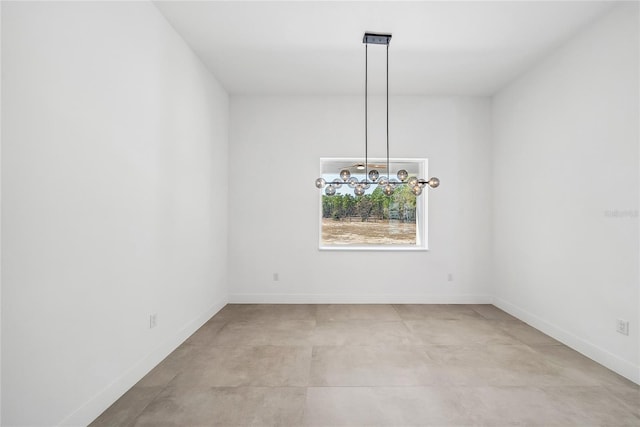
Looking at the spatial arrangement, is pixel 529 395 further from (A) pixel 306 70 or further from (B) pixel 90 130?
(A) pixel 306 70

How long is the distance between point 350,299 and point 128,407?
311 centimetres

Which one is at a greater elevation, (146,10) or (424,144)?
(146,10)

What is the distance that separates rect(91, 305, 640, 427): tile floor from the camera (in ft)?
6.65

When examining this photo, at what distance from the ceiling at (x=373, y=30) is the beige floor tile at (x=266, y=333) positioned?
3108mm

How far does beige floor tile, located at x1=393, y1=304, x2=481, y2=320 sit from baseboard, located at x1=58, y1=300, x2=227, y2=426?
2.63 m

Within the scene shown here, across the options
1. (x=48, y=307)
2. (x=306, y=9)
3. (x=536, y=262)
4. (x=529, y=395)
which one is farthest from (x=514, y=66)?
(x=48, y=307)

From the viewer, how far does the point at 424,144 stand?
15.5ft

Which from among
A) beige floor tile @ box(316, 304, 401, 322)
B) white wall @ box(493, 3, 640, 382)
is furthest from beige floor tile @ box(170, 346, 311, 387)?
white wall @ box(493, 3, 640, 382)

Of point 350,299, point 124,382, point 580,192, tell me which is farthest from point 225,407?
point 580,192

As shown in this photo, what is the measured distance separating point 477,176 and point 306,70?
2946 millimetres

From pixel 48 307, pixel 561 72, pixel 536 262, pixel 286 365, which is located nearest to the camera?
pixel 48 307

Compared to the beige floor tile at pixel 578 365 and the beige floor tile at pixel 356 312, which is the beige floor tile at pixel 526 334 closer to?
the beige floor tile at pixel 578 365

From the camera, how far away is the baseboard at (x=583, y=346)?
2533 millimetres

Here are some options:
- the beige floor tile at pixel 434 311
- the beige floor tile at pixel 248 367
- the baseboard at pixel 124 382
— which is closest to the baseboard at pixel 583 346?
the beige floor tile at pixel 434 311
